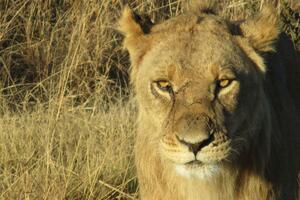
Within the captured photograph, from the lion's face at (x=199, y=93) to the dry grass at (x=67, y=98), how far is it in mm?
1082

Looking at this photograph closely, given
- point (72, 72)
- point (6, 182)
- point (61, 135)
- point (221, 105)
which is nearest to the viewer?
point (221, 105)

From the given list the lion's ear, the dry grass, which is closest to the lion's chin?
the lion's ear

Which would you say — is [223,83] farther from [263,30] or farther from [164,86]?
[263,30]

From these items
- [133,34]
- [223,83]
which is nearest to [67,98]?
[133,34]

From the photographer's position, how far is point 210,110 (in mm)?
3049

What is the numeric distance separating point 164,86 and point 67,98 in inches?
89.6

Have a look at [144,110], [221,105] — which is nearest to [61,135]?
[144,110]

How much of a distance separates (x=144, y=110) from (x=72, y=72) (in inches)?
104

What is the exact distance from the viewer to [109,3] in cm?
661

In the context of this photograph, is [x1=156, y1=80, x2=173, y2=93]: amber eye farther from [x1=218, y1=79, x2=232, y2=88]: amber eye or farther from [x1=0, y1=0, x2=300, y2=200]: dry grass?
[x1=0, y1=0, x2=300, y2=200]: dry grass

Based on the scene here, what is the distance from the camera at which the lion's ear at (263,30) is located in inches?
134

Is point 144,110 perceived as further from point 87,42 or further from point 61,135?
point 87,42

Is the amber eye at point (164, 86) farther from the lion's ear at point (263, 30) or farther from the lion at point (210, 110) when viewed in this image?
the lion's ear at point (263, 30)

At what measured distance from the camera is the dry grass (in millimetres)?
4398
